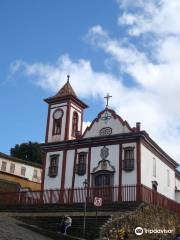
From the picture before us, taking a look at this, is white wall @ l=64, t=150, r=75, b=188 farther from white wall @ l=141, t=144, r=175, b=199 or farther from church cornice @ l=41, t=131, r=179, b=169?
white wall @ l=141, t=144, r=175, b=199

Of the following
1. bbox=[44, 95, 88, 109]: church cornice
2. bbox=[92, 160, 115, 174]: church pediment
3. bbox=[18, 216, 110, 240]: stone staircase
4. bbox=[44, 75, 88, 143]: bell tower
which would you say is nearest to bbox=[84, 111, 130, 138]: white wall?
bbox=[44, 75, 88, 143]: bell tower

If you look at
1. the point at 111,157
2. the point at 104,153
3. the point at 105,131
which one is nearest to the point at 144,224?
the point at 111,157

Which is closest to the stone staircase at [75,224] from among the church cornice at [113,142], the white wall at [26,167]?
the church cornice at [113,142]

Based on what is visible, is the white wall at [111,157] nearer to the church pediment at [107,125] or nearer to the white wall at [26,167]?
the church pediment at [107,125]

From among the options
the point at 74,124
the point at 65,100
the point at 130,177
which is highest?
the point at 65,100

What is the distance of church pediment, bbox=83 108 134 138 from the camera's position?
33125 mm

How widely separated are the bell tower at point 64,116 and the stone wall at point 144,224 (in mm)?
11054

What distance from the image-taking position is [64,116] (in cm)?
3666

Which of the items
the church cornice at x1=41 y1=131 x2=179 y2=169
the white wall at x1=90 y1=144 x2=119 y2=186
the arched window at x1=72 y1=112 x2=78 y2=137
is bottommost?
the white wall at x1=90 y1=144 x2=119 y2=186

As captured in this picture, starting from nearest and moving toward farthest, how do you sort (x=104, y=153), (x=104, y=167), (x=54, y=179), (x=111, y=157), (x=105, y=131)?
1. (x=104, y=167)
2. (x=111, y=157)
3. (x=104, y=153)
4. (x=105, y=131)
5. (x=54, y=179)

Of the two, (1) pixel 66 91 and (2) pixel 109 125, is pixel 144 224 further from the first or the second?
(1) pixel 66 91

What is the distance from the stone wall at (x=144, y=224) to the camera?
21.5 metres

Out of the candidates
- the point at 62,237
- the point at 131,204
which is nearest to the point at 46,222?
the point at 62,237

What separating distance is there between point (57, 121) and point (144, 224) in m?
15.4
